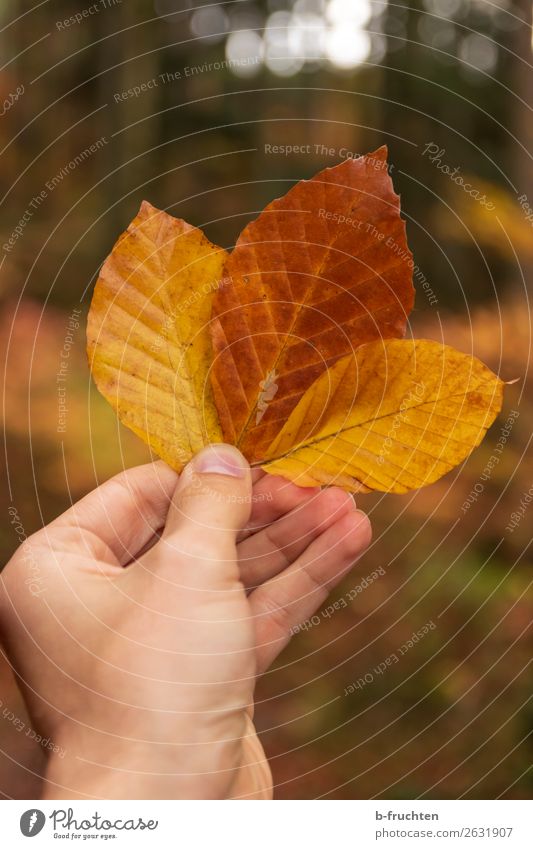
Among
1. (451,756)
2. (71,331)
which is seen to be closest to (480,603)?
→ (451,756)

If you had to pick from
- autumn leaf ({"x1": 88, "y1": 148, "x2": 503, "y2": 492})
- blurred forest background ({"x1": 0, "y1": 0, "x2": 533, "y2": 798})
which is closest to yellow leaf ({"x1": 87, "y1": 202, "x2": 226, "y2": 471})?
autumn leaf ({"x1": 88, "y1": 148, "x2": 503, "y2": 492})

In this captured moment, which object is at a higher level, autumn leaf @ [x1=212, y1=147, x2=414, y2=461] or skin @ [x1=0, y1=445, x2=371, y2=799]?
autumn leaf @ [x1=212, y1=147, x2=414, y2=461]

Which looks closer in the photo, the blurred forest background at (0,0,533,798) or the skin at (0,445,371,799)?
the skin at (0,445,371,799)

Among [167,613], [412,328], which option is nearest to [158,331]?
[167,613]

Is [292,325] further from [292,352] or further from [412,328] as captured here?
[412,328]

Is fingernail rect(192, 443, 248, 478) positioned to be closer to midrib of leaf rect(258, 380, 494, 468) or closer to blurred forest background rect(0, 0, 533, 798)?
midrib of leaf rect(258, 380, 494, 468)

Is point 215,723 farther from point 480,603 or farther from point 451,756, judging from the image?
point 451,756

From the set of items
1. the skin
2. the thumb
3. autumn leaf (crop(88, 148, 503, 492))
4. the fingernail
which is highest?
autumn leaf (crop(88, 148, 503, 492))
